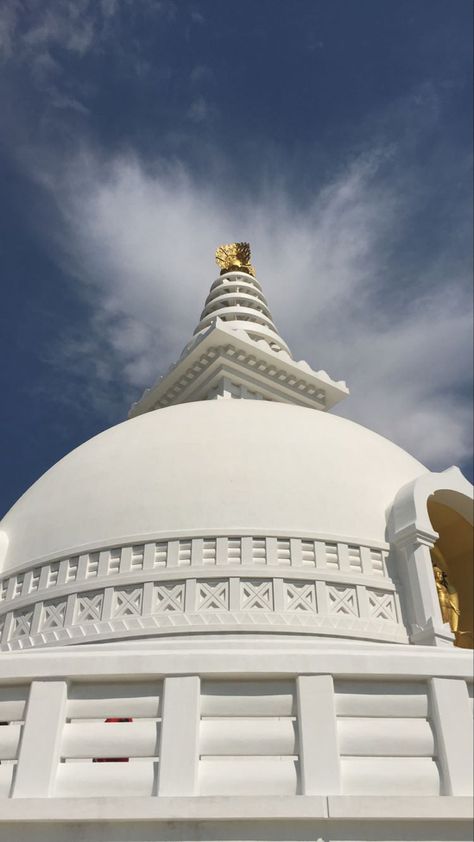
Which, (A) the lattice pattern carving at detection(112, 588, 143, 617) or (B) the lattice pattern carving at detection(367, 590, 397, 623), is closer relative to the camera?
(A) the lattice pattern carving at detection(112, 588, 143, 617)

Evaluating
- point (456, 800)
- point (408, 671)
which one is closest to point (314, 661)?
point (408, 671)

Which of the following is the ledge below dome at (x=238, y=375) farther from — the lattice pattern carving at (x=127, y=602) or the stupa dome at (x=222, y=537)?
the lattice pattern carving at (x=127, y=602)

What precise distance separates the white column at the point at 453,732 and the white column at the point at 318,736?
684 mm

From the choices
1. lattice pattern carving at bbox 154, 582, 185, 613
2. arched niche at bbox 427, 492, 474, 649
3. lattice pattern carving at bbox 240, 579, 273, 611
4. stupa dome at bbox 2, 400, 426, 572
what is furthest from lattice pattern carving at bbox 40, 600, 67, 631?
arched niche at bbox 427, 492, 474, 649

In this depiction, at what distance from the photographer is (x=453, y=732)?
4.68 m

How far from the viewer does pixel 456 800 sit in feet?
14.1

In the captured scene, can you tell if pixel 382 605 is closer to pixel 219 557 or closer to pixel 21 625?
pixel 219 557

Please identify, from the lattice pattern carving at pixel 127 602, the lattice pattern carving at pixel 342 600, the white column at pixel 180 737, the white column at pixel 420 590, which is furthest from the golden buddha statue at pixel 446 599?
the white column at pixel 180 737

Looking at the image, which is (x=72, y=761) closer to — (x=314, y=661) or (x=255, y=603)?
(x=314, y=661)

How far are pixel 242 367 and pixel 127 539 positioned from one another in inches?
349

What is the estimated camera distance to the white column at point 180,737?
14.7 feet

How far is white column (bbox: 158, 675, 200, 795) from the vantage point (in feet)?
14.7

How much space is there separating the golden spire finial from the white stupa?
2.33 metres

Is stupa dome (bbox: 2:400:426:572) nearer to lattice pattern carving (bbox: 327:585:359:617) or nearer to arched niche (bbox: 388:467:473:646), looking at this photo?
arched niche (bbox: 388:467:473:646)
